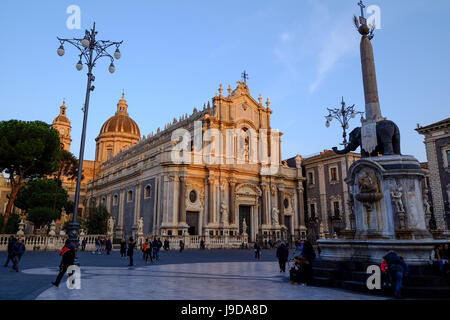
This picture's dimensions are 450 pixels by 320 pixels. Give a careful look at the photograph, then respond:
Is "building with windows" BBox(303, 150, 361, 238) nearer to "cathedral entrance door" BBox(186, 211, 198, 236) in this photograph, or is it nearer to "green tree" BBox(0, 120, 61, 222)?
"cathedral entrance door" BBox(186, 211, 198, 236)

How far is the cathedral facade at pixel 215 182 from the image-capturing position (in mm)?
32156

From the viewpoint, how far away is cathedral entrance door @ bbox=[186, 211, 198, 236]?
32844mm

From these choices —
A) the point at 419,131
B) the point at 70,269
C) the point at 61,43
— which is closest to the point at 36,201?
the point at 61,43

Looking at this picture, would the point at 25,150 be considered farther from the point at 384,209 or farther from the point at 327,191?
the point at 327,191

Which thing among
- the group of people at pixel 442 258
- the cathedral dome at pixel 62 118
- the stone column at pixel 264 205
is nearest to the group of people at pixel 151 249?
the group of people at pixel 442 258

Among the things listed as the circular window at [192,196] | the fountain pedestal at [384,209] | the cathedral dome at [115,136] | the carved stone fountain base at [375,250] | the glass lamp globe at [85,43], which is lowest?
the carved stone fountain base at [375,250]

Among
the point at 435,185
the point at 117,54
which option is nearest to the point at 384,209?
the point at 117,54

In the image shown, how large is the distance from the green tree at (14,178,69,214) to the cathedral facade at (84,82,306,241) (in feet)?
21.0

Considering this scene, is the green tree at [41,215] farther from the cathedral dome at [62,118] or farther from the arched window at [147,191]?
Result: the cathedral dome at [62,118]

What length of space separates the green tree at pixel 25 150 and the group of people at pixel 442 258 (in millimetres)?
30434

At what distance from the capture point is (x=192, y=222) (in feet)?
108

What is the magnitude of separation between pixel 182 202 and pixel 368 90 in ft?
75.2

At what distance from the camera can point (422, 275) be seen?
7500 mm

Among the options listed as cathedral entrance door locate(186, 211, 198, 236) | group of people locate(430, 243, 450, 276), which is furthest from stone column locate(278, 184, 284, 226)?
group of people locate(430, 243, 450, 276)
